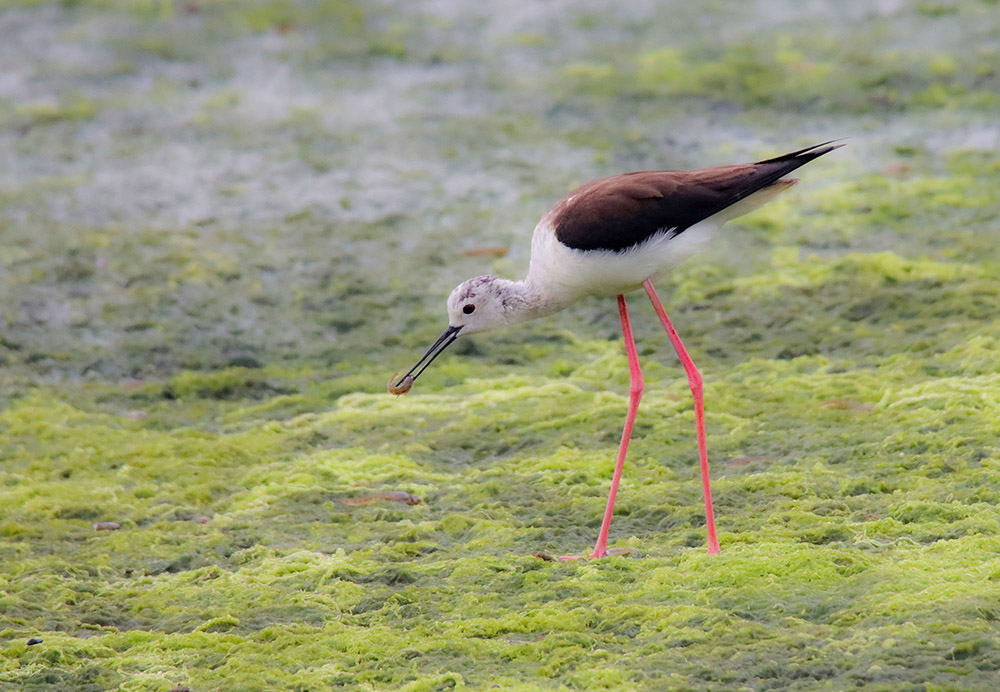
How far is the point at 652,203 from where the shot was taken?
489 centimetres

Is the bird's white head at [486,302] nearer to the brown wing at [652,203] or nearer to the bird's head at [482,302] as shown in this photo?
the bird's head at [482,302]

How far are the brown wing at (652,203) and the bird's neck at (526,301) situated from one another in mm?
332

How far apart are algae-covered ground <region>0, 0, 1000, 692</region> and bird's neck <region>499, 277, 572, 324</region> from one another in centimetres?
74

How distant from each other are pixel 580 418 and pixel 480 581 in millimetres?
1677

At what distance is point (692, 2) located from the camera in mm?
12406

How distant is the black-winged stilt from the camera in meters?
4.84

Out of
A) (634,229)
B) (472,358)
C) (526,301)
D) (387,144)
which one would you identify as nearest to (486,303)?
(526,301)

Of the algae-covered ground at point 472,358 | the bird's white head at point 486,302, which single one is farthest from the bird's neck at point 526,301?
the algae-covered ground at point 472,358

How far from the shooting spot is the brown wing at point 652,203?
4.84 meters

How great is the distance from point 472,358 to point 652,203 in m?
2.43

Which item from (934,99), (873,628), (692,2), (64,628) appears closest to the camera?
(873,628)

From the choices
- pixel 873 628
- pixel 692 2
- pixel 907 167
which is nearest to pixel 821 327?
pixel 907 167

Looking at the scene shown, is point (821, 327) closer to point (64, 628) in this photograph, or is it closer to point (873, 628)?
point (873, 628)

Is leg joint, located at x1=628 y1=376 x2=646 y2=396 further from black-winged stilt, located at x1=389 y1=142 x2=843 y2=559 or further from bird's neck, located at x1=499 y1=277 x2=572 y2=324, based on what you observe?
bird's neck, located at x1=499 y1=277 x2=572 y2=324
